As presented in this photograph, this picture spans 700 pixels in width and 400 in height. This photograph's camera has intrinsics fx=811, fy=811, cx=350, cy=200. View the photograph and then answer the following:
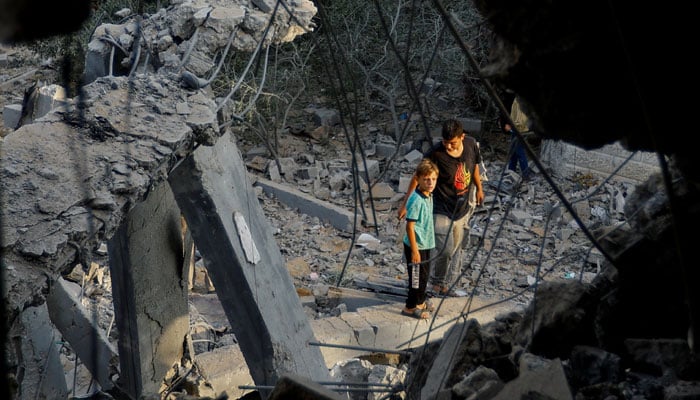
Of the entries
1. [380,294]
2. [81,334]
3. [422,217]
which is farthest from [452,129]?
[81,334]

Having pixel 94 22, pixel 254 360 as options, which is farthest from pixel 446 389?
pixel 94 22

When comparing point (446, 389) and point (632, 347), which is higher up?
point (632, 347)

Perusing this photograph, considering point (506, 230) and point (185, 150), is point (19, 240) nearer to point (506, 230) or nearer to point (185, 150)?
point (185, 150)

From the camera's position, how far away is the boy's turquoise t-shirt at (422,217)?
6.19 m

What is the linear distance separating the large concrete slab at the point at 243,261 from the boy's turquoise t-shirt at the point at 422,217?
1058 millimetres

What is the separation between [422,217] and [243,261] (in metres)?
1.48

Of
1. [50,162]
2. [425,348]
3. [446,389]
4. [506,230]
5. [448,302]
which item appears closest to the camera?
[446,389]

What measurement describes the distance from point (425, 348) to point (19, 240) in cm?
183

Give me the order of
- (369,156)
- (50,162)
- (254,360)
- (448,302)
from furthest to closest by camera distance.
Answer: (369,156)
(448,302)
(254,360)
(50,162)

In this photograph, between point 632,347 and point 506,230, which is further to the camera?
point 506,230

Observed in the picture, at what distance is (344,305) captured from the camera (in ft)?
25.8

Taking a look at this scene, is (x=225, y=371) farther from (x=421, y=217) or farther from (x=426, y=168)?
(x=426, y=168)

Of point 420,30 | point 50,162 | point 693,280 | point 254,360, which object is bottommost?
point 254,360

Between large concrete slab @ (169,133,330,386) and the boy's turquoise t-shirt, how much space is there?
1.06 metres
